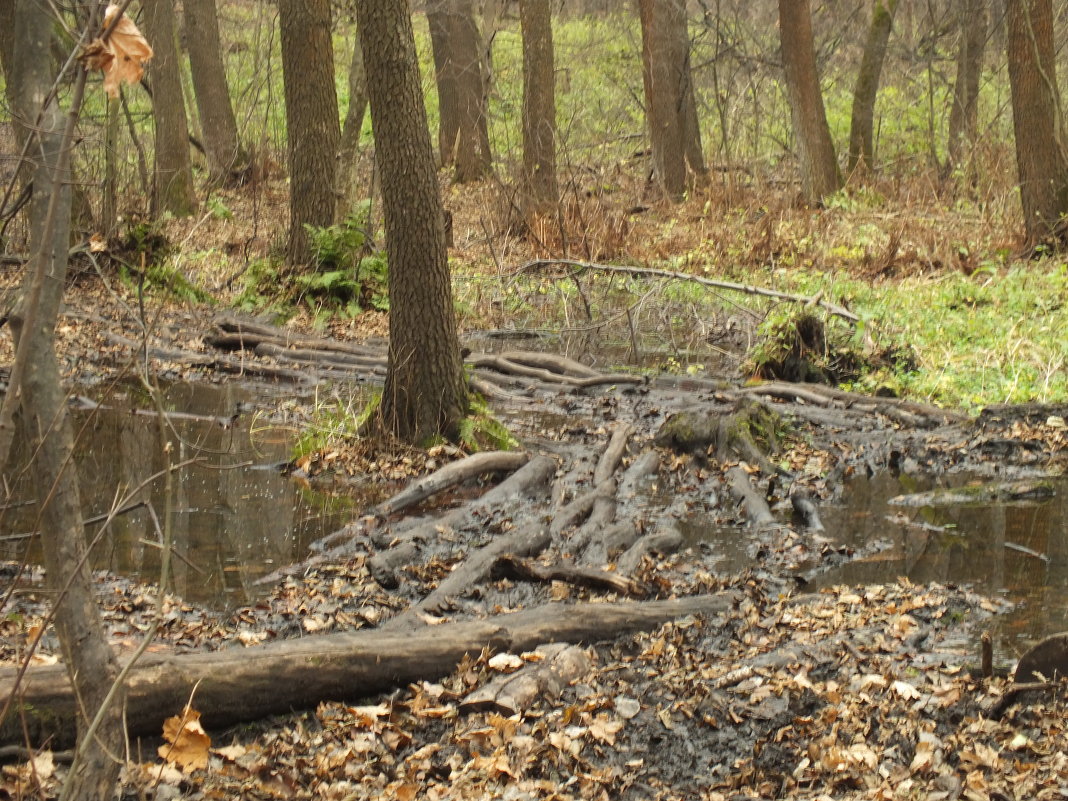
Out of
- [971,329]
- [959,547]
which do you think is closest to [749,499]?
[959,547]

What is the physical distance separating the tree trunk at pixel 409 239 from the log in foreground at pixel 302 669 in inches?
138

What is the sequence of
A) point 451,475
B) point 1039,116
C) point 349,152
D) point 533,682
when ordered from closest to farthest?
point 533,682 < point 451,475 < point 1039,116 < point 349,152

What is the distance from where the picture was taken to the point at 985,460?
851 cm

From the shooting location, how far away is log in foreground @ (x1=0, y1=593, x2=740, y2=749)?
3.64 metres

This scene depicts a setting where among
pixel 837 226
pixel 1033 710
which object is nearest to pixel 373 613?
pixel 1033 710

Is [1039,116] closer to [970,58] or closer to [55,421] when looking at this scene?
[970,58]

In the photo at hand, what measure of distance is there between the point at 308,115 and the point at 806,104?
908 cm

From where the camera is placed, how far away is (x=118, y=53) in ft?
7.14

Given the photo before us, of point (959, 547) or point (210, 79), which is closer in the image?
point (959, 547)

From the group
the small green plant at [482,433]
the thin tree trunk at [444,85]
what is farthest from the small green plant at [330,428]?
the thin tree trunk at [444,85]

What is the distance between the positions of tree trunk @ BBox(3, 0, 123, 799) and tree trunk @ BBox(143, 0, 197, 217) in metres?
18.1

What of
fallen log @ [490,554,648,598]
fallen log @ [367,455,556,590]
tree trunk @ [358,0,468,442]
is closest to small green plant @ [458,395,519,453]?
tree trunk @ [358,0,468,442]

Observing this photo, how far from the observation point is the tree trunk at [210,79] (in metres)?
23.3

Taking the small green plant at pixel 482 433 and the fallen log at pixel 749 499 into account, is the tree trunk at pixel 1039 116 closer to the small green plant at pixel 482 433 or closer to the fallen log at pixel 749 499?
the fallen log at pixel 749 499
